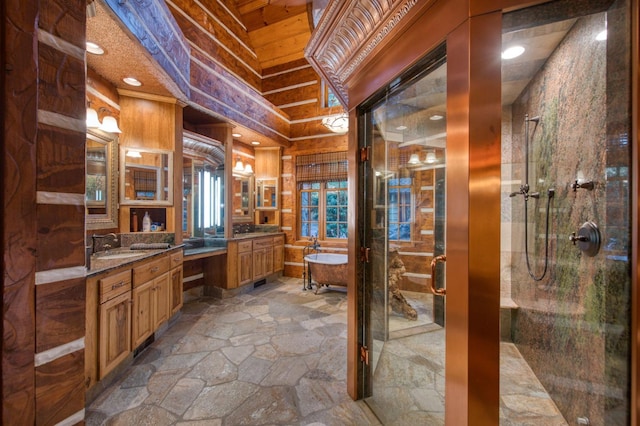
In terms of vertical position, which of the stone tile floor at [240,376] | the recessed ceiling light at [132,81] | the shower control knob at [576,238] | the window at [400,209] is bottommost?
the stone tile floor at [240,376]

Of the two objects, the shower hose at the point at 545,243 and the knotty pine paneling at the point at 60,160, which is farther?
the shower hose at the point at 545,243

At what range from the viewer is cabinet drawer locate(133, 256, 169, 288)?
2.40 meters

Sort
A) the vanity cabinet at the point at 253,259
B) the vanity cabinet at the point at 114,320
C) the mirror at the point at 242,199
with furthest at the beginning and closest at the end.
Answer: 1. the mirror at the point at 242,199
2. the vanity cabinet at the point at 253,259
3. the vanity cabinet at the point at 114,320

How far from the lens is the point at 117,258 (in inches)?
93.0

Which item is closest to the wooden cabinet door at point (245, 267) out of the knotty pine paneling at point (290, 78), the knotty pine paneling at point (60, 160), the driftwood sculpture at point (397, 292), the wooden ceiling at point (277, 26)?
the driftwood sculpture at point (397, 292)

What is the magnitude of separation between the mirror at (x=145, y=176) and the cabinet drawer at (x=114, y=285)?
1.16m

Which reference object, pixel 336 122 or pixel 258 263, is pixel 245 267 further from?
pixel 336 122

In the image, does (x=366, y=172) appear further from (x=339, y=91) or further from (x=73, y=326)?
(x=73, y=326)

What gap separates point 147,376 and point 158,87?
9.66ft

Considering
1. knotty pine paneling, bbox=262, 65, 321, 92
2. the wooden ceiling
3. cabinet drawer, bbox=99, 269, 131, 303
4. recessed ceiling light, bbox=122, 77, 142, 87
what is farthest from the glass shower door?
the wooden ceiling

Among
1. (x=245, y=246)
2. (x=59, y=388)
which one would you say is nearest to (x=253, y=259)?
(x=245, y=246)

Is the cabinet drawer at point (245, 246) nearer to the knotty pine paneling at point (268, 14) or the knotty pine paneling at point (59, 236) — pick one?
the knotty pine paneling at point (59, 236)

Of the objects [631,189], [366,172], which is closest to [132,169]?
[366,172]

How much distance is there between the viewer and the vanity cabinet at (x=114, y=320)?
77.2 inches
